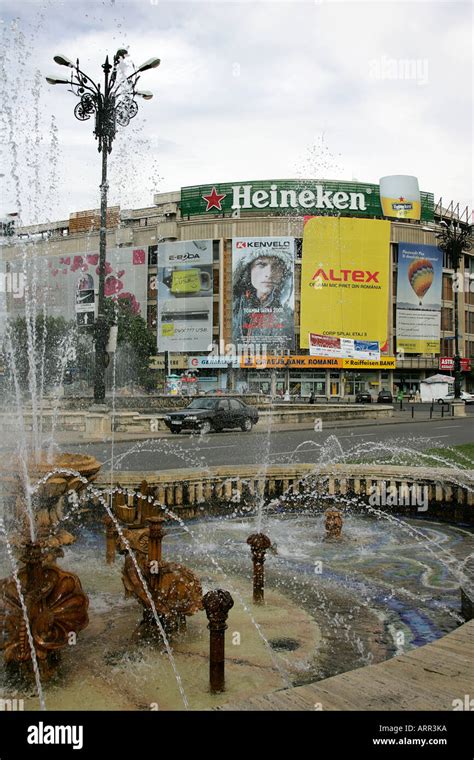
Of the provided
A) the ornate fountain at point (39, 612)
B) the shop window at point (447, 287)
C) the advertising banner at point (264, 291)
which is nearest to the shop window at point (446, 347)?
the shop window at point (447, 287)

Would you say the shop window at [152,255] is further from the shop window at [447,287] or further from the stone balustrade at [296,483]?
the stone balustrade at [296,483]

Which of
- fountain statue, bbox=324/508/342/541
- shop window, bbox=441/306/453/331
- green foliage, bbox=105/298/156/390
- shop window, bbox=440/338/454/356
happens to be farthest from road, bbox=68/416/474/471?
shop window, bbox=441/306/453/331

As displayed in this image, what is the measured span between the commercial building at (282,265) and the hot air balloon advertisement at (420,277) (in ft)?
0.45

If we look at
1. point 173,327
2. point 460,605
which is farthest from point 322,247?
point 460,605

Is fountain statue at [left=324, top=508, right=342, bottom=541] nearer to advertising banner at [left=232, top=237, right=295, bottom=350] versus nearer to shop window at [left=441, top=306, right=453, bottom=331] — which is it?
advertising banner at [left=232, top=237, right=295, bottom=350]

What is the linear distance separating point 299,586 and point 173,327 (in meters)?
60.8

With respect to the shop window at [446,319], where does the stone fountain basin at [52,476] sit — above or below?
below

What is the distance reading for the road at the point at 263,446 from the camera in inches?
577

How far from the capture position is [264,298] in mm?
63531

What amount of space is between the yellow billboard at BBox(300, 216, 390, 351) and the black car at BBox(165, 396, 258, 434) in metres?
38.9

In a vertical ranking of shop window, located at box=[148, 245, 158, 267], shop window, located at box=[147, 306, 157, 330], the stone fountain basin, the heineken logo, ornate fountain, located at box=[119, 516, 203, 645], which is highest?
the heineken logo

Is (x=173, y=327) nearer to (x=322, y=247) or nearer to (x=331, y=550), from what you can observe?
(x=322, y=247)

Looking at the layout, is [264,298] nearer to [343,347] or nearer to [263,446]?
[343,347]

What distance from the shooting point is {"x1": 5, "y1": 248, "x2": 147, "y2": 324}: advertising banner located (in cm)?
6888
